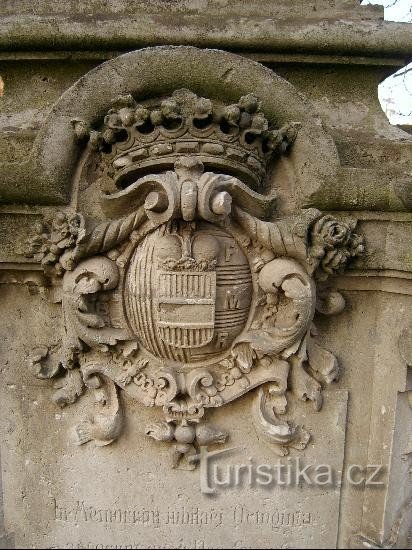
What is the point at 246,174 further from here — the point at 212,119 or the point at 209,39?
the point at 209,39

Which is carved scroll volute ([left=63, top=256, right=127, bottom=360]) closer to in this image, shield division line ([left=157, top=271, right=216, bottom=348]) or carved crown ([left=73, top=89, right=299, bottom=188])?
shield division line ([left=157, top=271, right=216, bottom=348])

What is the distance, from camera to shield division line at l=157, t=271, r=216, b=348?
1844 mm

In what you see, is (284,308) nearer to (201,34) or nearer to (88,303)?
(88,303)

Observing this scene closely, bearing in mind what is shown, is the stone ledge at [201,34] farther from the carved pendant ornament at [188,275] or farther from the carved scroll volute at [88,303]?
the carved scroll volute at [88,303]

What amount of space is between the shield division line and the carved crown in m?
0.45

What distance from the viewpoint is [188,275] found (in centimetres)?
184

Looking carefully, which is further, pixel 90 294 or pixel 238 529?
pixel 238 529

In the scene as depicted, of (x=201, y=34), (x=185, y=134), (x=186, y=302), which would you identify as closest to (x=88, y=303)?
(x=186, y=302)

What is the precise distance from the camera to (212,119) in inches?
70.6

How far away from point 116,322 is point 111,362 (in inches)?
7.6

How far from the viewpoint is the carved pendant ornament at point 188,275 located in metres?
1.80

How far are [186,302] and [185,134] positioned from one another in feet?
2.21

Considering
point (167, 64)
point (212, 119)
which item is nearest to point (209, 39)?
point (167, 64)

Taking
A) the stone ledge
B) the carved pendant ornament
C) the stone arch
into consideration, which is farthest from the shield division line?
the stone ledge
